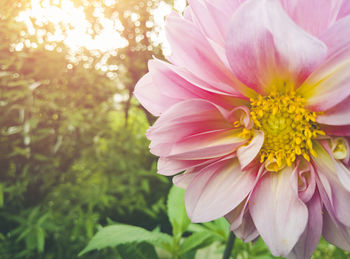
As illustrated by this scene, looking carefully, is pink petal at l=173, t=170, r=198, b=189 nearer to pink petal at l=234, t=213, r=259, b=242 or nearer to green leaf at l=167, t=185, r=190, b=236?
pink petal at l=234, t=213, r=259, b=242

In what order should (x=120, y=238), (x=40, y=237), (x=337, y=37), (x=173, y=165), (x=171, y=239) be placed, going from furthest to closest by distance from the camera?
1. (x=40, y=237)
2. (x=171, y=239)
3. (x=120, y=238)
4. (x=173, y=165)
5. (x=337, y=37)

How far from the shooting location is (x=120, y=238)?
28.9 inches

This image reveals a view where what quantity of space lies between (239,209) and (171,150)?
0.43 ft

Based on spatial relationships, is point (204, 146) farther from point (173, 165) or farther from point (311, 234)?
point (311, 234)

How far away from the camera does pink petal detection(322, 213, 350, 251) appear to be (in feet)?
1.43

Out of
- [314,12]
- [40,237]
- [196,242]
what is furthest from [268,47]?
[40,237]

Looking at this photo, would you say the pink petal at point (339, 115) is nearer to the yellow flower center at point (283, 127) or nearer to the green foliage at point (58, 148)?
the yellow flower center at point (283, 127)

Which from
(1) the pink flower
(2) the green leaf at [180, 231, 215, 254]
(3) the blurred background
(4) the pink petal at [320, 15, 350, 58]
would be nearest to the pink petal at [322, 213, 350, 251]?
(1) the pink flower

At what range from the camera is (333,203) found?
1.40 feet

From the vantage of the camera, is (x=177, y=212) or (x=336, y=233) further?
(x=177, y=212)

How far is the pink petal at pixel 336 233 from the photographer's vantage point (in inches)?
17.2

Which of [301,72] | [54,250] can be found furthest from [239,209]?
[54,250]

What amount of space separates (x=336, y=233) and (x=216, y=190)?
17 cm

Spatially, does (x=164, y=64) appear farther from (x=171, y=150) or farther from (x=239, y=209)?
(x=239, y=209)
